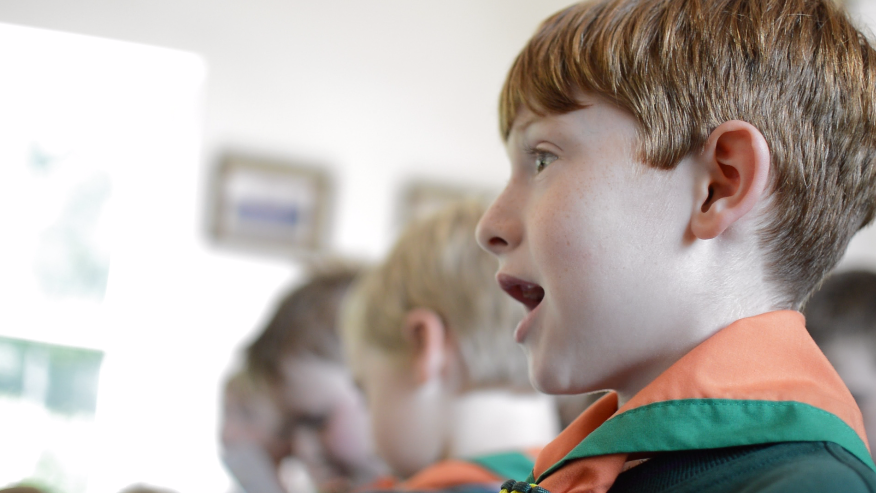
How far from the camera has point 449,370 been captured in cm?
103

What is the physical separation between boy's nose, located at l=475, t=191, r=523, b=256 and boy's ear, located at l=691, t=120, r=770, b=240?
133 mm

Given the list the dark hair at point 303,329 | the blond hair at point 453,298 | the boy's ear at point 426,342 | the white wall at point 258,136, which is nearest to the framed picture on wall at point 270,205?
the white wall at point 258,136

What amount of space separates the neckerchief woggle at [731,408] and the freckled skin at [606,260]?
0.13 ft

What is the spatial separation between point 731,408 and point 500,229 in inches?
8.4

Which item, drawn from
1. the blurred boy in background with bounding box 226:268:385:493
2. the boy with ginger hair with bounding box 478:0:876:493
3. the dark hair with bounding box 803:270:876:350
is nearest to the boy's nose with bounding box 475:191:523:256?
the boy with ginger hair with bounding box 478:0:876:493

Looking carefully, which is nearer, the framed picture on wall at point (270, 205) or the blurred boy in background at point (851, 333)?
the blurred boy in background at point (851, 333)

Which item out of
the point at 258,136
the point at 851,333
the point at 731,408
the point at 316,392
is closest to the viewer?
the point at 731,408

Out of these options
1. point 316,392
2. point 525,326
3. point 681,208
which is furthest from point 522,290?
point 316,392

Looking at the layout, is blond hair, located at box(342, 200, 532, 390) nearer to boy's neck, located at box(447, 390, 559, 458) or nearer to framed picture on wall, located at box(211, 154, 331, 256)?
boy's neck, located at box(447, 390, 559, 458)

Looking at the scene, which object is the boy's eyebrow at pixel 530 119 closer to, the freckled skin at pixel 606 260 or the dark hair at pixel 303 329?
the freckled skin at pixel 606 260

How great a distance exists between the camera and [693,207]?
1.67ft

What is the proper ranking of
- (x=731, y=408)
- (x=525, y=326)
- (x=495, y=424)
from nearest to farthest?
(x=731, y=408) < (x=525, y=326) < (x=495, y=424)

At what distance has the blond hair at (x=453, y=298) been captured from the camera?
102 cm

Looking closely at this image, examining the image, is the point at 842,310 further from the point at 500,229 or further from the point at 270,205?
the point at 270,205
